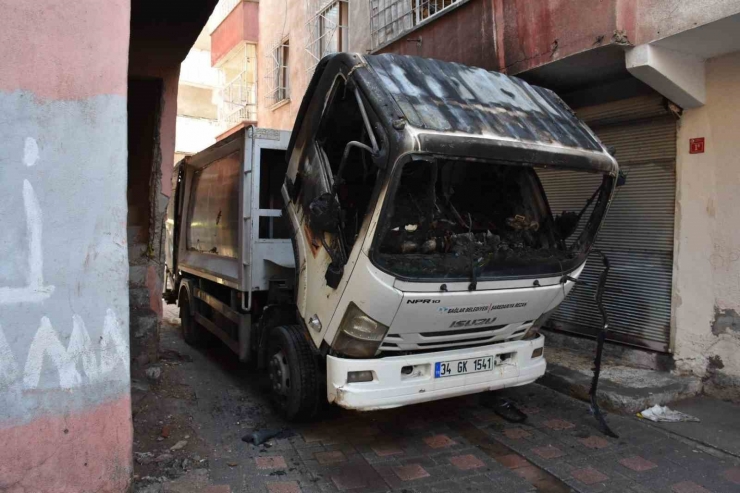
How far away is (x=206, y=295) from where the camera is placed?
694cm

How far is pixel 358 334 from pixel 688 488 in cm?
244

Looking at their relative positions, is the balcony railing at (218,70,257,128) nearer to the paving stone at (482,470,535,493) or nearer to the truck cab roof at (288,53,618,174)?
the truck cab roof at (288,53,618,174)

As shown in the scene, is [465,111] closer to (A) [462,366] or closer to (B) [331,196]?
(B) [331,196]

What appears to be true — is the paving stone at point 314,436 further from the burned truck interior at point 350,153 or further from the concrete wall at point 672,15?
the concrete wall at point 672,15

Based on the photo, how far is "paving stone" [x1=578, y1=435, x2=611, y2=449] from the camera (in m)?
4.31

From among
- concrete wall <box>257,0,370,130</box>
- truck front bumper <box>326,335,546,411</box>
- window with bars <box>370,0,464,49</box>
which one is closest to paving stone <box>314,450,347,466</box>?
truck front bumper <box>326,335,546,411</box>

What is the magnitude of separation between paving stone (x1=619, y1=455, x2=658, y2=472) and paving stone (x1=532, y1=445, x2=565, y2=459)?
435mm

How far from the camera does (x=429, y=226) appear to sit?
388 cm

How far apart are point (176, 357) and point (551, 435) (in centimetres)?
469

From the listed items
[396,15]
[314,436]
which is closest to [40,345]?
[314,436]

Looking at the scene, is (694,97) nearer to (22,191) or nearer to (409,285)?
(409,285)

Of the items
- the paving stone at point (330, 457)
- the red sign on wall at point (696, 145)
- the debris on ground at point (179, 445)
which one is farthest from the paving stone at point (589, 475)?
the red sign on wall at point (696, 145)

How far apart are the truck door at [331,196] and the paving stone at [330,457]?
0.85m

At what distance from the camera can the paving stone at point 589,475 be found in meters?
3.76
